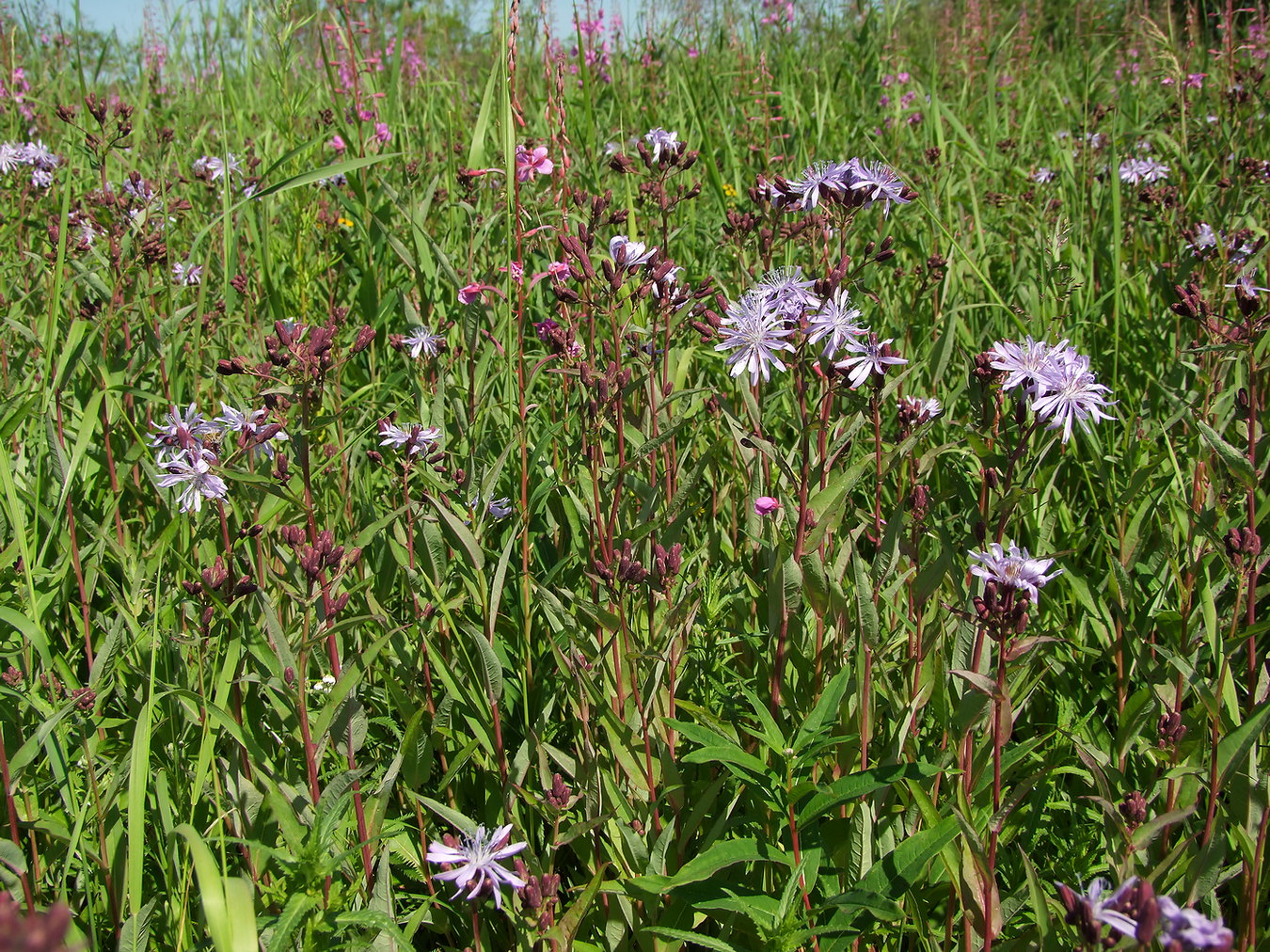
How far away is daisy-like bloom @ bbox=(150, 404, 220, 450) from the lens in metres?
2.07

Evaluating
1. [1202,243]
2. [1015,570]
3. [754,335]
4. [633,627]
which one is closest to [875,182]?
[754,335]

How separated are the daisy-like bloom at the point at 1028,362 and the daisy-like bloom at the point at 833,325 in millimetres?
279

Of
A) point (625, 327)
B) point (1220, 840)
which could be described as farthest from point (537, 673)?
point (1220, 840)

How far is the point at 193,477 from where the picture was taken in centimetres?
205

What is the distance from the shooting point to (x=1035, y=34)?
26.5 ft

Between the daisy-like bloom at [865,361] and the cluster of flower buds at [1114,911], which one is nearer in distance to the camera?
the cluster of flower buds at [1114,911]

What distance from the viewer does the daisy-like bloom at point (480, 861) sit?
1395 millimetres

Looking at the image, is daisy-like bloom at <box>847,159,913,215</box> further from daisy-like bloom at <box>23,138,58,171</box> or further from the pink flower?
daisy-like bloom at <box>23,138,58,171</box>

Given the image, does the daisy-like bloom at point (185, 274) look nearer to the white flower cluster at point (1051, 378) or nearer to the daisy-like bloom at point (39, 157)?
the daisy-like bloom at point (39, 157)

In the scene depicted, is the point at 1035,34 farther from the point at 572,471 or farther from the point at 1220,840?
the point at 1220,840

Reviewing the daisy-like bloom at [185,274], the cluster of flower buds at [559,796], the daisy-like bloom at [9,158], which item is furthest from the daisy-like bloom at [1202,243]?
the daisy-like bloom at [9,158]

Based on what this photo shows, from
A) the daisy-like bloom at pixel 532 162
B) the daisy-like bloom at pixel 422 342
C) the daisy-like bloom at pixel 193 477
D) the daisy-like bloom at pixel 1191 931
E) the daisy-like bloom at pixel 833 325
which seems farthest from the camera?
the daisy-like bloom at pixel 532 162

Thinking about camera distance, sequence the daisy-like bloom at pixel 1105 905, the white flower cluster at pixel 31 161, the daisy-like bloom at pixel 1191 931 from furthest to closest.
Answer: the white flower cluster at pixel 31 161
the daisy-like bloom at pixel 1105 905
the daisy-like bloom at pixel 1191 931

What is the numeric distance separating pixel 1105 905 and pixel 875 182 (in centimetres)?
150
